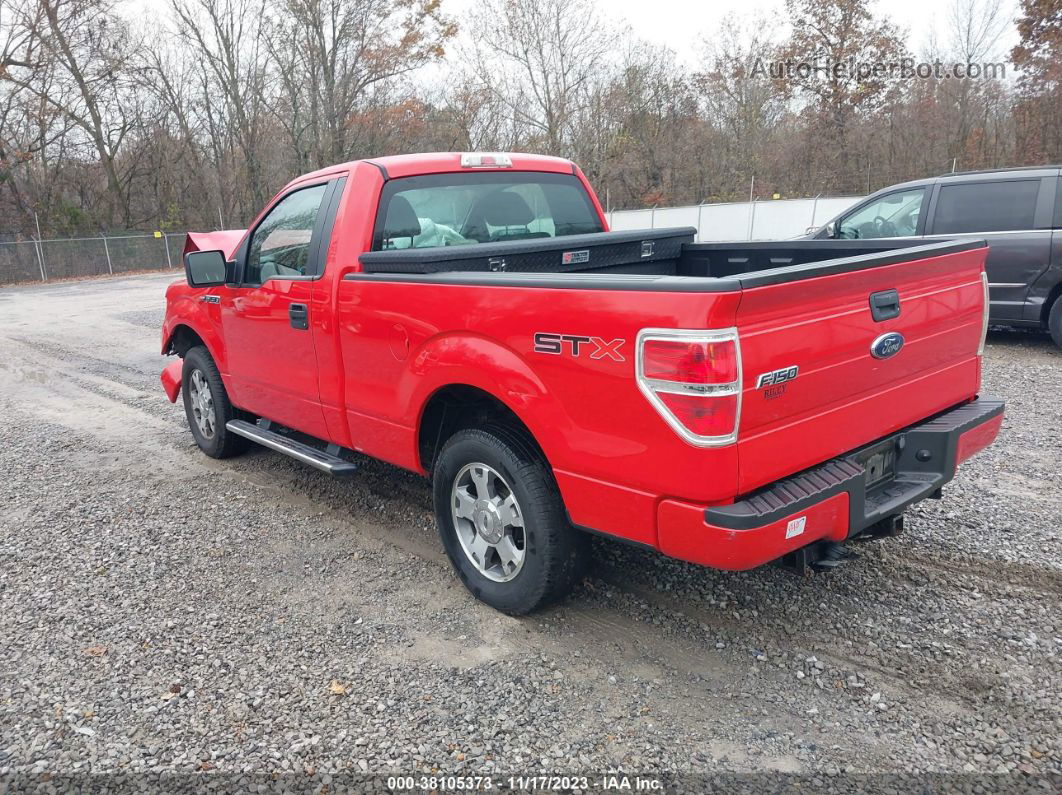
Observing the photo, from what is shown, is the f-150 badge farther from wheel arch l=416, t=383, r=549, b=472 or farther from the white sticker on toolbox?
wheel arch l=416, t=383, r=549, b=472

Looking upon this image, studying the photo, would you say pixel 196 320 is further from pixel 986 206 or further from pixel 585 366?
pixel 986 206

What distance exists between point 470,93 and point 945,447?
35453 millimetres

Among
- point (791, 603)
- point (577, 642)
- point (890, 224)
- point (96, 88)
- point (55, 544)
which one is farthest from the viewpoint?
point (96, 88)

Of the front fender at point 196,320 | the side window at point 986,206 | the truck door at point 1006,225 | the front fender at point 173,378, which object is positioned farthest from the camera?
the side window at point 986,206

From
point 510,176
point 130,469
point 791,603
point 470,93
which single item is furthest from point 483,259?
point 470,93

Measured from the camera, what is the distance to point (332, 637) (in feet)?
11.5

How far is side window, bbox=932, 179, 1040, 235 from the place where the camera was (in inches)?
332

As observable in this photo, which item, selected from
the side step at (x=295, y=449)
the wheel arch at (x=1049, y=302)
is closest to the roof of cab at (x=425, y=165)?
the side step at (x=295, y=449)

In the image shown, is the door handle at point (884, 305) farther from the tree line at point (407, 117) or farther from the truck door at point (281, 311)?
the tree line at point (407, 117)

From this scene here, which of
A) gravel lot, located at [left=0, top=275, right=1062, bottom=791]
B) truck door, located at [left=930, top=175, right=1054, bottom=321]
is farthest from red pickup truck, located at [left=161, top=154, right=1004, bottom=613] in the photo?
truck door, located at [left=930, top=175, right=1054, bottom=321]

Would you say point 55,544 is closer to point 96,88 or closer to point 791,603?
point 791,603

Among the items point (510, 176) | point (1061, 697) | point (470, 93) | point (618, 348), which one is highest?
point (470, 93)

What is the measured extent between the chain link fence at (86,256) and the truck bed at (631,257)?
3074 centimetres

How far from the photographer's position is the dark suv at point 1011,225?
8.27 meters
